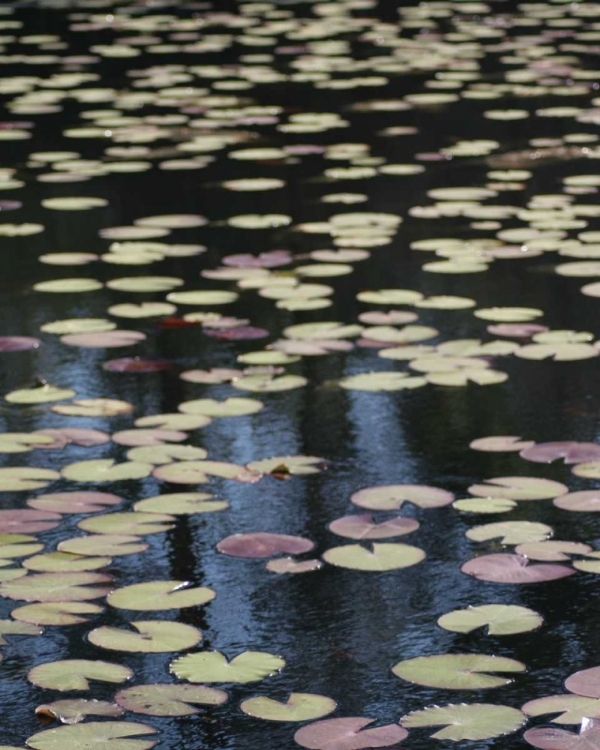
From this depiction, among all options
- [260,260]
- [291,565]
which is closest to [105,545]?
[291,565]

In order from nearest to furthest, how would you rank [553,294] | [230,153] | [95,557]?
[95,557], [553,294], [230,153]

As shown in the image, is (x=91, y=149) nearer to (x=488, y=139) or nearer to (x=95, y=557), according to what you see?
(x=488, y=139)

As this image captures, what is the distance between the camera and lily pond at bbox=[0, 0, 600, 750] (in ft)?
7.60

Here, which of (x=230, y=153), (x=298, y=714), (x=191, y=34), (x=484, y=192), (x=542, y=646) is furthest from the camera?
(x=191, y=34)

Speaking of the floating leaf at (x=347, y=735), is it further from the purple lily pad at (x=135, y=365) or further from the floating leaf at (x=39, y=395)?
the purple lily pad at (x=135, y=365)

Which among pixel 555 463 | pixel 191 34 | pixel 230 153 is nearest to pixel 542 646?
pixel 555 463

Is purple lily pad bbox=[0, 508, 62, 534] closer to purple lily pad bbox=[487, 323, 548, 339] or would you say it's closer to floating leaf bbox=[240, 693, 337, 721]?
floating leaf bbox=[240, 693, 337, 721]

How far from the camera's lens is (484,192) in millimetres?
5434

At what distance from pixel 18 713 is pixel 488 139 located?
4.51 m

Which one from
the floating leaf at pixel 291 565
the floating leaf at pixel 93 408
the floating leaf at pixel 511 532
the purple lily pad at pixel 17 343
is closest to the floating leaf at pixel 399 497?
the floating leaf at pixel 511 532

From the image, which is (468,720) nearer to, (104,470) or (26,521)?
(26,521)

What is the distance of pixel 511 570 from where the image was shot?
268 cm

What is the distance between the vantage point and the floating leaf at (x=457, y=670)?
230 centimetres

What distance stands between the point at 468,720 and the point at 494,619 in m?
0.34
